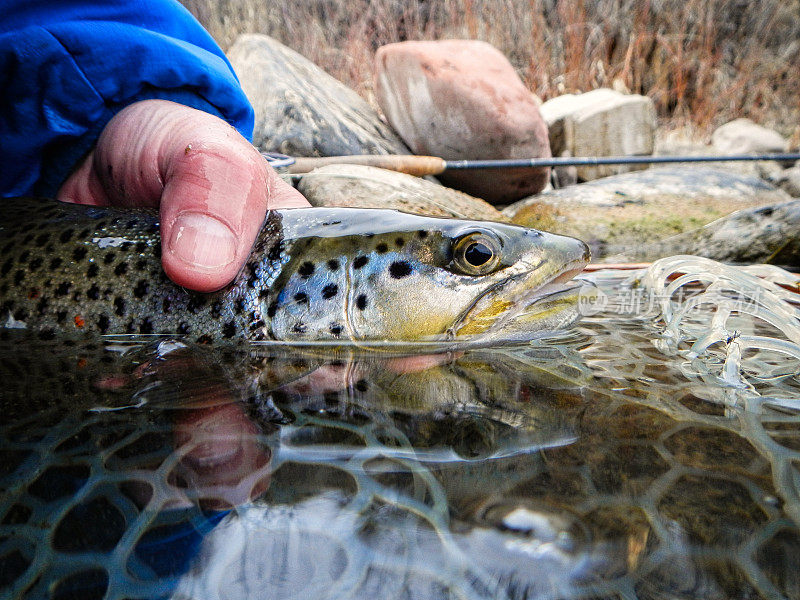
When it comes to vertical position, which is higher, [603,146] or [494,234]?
[494,234]

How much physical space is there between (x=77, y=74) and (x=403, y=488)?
8.13 ft

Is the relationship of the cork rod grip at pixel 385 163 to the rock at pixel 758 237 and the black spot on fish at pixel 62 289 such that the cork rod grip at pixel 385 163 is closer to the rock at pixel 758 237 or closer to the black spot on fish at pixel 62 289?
the rock at pixel 758 237

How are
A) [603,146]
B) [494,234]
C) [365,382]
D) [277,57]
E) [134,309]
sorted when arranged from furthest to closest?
[603,146] < [277,57] < [134,309] < [494,234] < [365,382]

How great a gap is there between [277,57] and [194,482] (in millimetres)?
5875

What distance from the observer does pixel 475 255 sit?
1471 millimetres

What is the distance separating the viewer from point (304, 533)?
0.61 m

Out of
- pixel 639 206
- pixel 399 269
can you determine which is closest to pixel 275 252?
pixel 399 269

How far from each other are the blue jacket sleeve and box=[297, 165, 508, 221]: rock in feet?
4.29

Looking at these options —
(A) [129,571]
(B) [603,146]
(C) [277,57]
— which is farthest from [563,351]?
(B) [603,146]

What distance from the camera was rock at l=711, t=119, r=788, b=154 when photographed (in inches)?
353

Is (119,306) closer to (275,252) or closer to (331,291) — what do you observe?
(275,252)

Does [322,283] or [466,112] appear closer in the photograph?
[322,283]

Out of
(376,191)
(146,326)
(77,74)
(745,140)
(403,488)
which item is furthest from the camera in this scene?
(745,140)

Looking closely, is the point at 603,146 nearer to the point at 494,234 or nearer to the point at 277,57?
the point at 277,57
